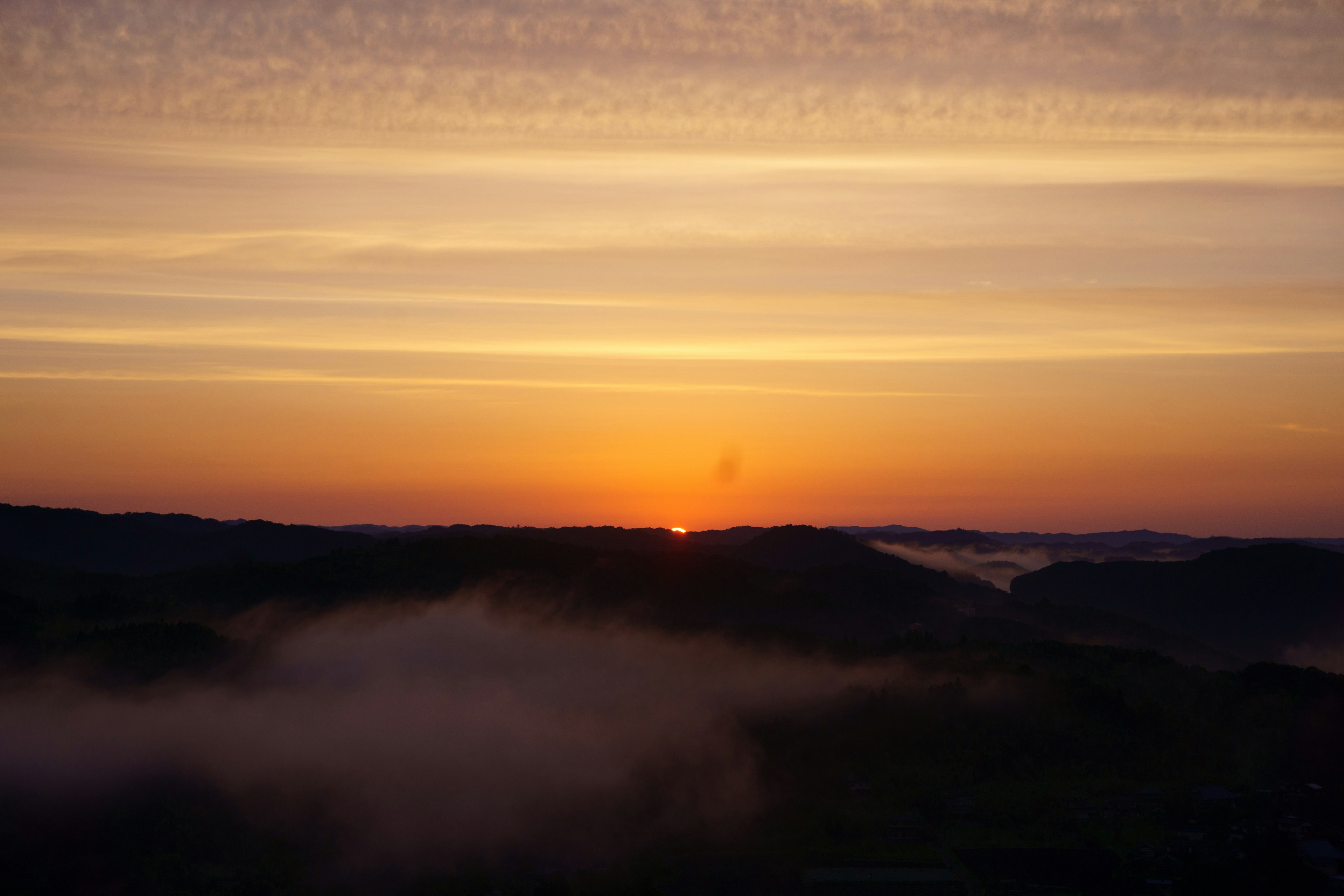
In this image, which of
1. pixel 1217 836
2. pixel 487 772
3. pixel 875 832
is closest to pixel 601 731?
pixel 487 772

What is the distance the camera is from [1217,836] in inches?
4838

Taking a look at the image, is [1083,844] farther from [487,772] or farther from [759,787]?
[487,772]

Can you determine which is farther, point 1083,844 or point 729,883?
point 1083,844

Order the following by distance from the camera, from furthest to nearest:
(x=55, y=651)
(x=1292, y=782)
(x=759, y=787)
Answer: (x=55, y=651), (x=759, y=787), (x=1292, y=782)

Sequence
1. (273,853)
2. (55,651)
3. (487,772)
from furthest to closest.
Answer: (55,651) < (487,772) < (273,853)

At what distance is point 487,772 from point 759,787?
141ft

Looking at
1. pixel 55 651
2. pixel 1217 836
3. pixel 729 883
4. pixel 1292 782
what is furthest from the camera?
pixel 55 651

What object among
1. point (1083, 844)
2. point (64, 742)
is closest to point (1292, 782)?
point (1083, 844)

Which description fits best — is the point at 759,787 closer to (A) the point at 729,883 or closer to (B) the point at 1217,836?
(A) the point at 729,883

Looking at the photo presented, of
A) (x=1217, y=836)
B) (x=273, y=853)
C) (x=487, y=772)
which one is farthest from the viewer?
(x=487, y=772)

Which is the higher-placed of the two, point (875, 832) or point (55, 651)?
point (55, 651)

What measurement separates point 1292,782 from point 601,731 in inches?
4174

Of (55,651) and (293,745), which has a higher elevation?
(55,651)

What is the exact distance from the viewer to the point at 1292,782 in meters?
148
